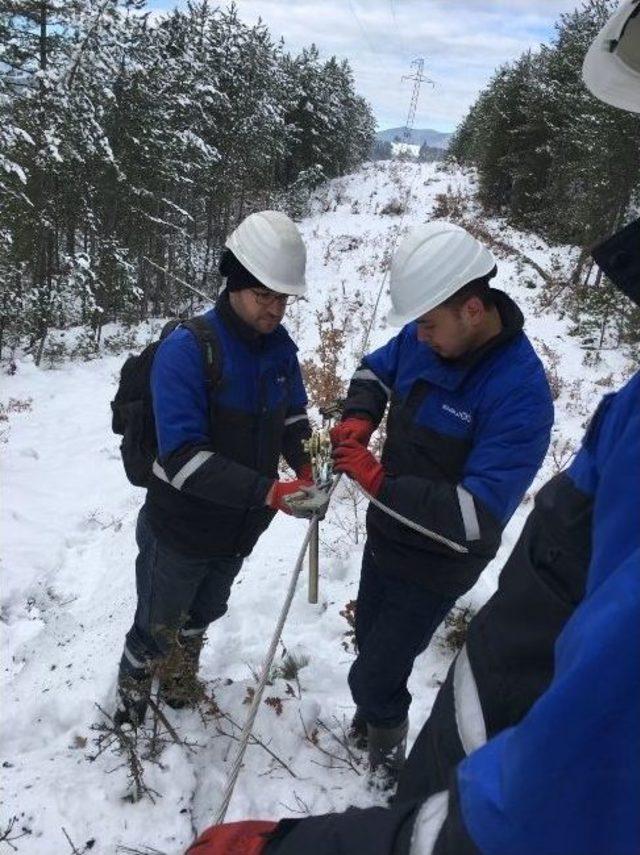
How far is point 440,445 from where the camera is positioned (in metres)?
2.33

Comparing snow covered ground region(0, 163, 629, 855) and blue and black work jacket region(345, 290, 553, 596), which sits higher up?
blue and black work jacket region(345, 290, 553, 596)

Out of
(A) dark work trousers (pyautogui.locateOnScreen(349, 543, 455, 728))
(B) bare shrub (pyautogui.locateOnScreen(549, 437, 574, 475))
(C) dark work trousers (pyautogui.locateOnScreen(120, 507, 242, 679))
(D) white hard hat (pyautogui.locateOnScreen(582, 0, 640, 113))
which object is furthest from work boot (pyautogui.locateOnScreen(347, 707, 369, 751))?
(B) bare shrub (pyautogui.locateOnScreen(549, 437, 574, 475))

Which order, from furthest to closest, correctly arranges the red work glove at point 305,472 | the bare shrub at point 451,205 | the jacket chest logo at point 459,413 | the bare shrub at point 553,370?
the bare shrub at point 451,205
the bare shrub at point 553,370
the red work glove at point 305,472
the jacket chest logo at point 459,413

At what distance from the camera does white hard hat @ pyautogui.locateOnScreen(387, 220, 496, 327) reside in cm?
219

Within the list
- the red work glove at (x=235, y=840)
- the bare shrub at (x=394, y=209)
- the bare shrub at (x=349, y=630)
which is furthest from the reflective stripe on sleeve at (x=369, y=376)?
the bare shrub at (x=394, y=209)

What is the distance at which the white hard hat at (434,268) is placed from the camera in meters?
2.19

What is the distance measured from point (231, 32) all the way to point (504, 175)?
13.8m

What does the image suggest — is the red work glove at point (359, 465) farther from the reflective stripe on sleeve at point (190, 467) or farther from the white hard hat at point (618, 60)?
the white hard hat at point (618, 60)

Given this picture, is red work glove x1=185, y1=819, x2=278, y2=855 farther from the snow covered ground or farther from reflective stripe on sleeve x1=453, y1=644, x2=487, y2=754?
the snow covered ground

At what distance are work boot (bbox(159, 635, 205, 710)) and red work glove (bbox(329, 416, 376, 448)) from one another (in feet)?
3.79

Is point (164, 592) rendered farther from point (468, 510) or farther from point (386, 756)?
point (468, 510)

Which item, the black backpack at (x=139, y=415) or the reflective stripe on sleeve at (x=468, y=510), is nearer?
the reflective stripe on sleeve at (x=468, y=510)

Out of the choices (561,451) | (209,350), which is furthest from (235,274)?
(561,451)

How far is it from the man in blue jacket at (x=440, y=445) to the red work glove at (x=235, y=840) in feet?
4.41
